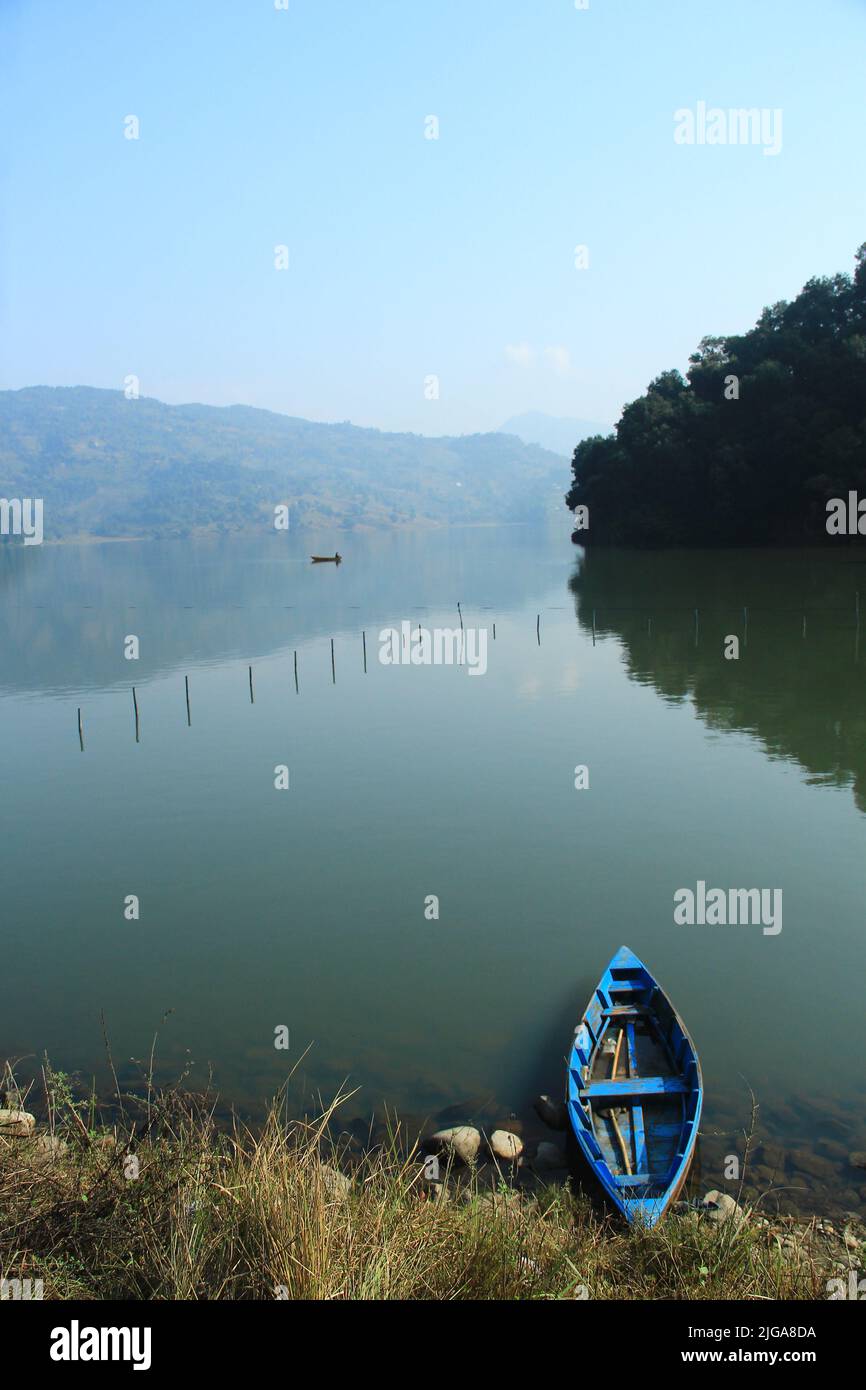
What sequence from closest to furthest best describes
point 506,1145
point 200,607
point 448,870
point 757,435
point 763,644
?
point 506,1145 → point 448,870 → point 763,644 → point 200,607 → point 757,435

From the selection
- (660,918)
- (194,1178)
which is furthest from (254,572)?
(194,1178)

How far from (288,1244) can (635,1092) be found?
572 cm

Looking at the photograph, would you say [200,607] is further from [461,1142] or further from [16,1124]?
[16,1124]

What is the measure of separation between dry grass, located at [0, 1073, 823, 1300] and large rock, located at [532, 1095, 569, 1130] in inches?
146

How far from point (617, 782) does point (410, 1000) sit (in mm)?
10229

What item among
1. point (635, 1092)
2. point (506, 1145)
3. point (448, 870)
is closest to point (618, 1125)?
point (635, 1092)

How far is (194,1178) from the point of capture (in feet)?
20.3

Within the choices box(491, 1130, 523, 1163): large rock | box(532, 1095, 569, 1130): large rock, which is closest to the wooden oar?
box(532, 1095, 569, 1130): large rock

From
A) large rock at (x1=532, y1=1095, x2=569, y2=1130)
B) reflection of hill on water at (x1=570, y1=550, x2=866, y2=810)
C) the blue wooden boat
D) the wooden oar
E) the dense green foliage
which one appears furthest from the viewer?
the dense green foliage

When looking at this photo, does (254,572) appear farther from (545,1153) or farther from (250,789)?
(545,1153)

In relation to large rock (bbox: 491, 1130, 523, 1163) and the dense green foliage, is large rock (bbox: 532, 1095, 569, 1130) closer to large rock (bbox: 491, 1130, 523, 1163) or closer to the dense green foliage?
large rock (bbox: 491, 1130, 523, 1163)

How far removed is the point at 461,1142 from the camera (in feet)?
32.9

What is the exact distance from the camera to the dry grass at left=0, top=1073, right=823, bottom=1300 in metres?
5.32
